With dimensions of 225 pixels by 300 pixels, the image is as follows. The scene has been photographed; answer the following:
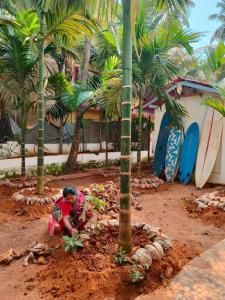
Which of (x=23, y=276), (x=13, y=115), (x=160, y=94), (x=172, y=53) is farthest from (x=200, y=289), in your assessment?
(x=13, y=115)

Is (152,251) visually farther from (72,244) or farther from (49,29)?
(49,29)

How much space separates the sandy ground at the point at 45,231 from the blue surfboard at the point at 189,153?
4.14 ft

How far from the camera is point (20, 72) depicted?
6578 millimetres

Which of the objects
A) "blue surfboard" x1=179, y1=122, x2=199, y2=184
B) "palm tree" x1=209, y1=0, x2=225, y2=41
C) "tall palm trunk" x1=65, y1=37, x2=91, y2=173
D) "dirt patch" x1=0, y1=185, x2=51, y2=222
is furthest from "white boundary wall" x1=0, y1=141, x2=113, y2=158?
"palm tree" x1=209, y1=0, x2=225, y2=41

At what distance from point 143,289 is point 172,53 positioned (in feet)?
22.1

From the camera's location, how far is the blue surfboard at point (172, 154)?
8.99 metres

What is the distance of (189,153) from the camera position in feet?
29.1

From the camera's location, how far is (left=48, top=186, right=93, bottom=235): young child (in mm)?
3721

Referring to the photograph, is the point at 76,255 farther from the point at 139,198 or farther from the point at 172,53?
Result: the point at 172,53

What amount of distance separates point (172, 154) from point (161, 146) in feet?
2.31

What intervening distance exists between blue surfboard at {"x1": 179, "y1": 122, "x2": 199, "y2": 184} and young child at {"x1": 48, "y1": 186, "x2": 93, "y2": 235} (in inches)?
213

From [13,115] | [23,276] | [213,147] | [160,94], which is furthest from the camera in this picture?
[13,115]

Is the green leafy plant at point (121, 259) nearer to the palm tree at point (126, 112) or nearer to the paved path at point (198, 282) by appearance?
the palm tree at point (126, 112)

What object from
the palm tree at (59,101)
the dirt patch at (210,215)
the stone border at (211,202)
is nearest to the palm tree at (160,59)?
the palm tree at (59,101)
